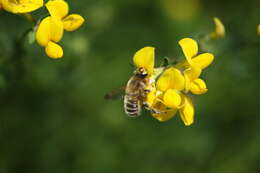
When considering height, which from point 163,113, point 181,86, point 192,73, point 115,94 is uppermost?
point 192,73

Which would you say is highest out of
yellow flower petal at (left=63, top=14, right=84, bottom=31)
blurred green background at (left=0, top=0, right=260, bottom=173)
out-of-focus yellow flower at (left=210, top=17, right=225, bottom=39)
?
out-of-focus yellow flower at (left=210, top=17, right=225, bottom=39)

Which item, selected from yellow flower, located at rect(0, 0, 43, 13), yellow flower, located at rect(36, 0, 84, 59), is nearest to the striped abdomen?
yellow flower, located at rect(36, 0, 84, 59)

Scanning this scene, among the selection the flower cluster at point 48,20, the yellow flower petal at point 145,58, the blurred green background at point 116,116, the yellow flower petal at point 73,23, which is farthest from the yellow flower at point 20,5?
the blurred green background at point 116,116

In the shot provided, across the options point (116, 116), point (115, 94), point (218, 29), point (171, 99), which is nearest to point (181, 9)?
point (116, 116)

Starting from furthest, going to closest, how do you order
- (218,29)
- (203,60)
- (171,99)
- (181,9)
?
(181,9) < (218,29) < (203,60) < (171,99)

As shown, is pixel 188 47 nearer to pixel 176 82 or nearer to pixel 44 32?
pixel 176 82

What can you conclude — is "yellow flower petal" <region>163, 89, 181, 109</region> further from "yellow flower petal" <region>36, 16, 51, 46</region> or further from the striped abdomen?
"yellow flower petal" <region>36, 16, 51, 46</region>
